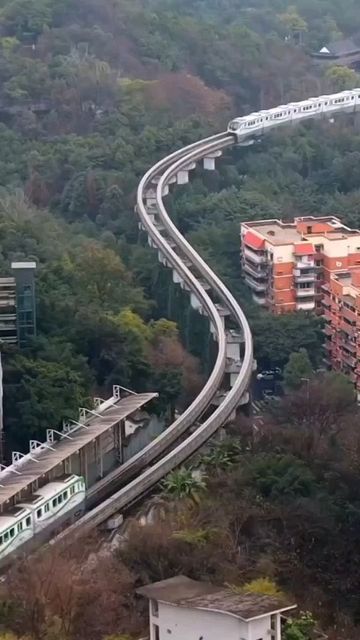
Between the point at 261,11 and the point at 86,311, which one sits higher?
the point at 261,11

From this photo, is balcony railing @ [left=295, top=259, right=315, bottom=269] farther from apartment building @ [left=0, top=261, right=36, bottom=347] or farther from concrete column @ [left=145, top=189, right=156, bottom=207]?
apartment building @ [left=0, top=261, right=36, bottom=347]

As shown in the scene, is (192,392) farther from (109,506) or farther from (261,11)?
(261,11)

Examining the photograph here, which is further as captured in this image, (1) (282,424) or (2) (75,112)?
(2) (75,112)

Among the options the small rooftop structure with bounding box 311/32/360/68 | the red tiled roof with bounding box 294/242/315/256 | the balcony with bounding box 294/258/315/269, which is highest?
the small rooftop structure with bounding box 311/32/360/68

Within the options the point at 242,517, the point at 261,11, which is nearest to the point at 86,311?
the point at 242,517

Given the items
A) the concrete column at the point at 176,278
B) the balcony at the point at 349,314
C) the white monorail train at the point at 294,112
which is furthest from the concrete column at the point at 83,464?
the white monorail train at the point at 294,112

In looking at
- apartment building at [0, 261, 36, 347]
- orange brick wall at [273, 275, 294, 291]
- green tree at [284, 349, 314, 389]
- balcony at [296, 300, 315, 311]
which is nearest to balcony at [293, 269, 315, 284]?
orange brick wall at [273, 275, 294, 291]

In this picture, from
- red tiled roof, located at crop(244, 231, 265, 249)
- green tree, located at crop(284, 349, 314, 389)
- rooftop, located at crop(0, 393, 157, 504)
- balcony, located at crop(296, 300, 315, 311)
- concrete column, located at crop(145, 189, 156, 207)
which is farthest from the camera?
concrete column, located at crop(145, 189, 156, 207)
